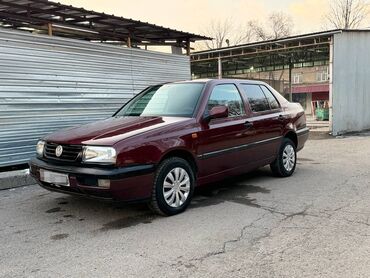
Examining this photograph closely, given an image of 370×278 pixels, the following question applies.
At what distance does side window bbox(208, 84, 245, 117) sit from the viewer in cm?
568

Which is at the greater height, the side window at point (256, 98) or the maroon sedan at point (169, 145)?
the side window at point (256, 98)

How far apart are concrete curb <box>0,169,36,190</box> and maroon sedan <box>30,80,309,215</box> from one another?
1812 millimetres

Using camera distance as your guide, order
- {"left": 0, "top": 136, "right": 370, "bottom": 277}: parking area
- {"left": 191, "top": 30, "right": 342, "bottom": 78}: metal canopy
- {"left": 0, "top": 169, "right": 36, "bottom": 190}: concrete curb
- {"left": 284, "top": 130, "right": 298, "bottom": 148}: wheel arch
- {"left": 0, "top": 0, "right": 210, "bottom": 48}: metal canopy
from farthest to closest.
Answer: {"left": 191, "top": 30, "right": 342, "bottom": 78}: metal canopy < {"left": 0, "top": 0, "right": 210, "bottom": 48}: metal canopy < {"left": 284, "top": 130, "right": 298, "bottom": 148}: wheel arch < {"left": 0, "top": 169, "right": 36, "bottom": 190}: concrete curb < {"left": 0, "top": 136, "right": 370, "bottom": 277}: parking area

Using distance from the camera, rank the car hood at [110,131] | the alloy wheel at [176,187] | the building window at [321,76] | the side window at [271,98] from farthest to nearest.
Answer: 1. the building window at [321,76]
2. the side window at [271,98]
3. the alloy wheel at [176,187]
4. the car hood at [110,131]

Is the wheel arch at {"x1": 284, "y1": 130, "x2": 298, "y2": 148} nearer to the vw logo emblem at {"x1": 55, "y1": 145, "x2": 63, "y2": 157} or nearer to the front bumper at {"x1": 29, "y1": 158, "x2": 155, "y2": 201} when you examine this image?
the front bumper at {"x1": 29, "y1": 158, "x2": 155, "y2": 201}

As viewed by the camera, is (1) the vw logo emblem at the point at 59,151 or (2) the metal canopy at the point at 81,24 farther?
(2) the metal canopy at the point at 81,24

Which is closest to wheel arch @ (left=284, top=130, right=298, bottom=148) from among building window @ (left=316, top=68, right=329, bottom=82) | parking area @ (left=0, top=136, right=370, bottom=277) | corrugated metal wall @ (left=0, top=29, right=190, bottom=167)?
parking area @ (left=0, top=136, right=370, bottom=277)

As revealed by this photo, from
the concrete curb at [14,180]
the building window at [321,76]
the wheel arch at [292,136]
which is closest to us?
the concrete curb at [14,180]

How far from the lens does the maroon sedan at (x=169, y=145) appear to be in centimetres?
441

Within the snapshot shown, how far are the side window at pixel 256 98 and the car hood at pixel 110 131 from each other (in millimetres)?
1645

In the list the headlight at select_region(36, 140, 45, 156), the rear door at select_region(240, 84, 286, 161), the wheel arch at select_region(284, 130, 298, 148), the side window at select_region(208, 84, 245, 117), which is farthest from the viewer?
the wheel arch at select_region(284, 130, 298, 148)

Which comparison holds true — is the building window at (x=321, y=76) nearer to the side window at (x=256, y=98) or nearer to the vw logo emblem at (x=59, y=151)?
the side window at (x=256, y=98)

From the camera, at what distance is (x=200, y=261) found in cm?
359

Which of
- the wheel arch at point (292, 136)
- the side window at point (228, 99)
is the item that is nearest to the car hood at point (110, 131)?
the side window at point (228, 99)
